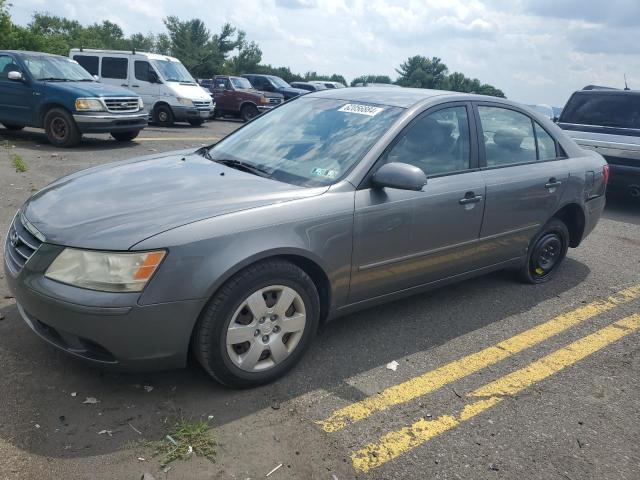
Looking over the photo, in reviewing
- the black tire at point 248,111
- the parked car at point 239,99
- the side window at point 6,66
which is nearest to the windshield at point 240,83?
the parked car at point 239,99

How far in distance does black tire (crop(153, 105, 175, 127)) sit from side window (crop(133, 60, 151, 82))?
0.82m

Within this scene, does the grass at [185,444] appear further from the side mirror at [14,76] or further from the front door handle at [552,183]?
the side mirror at [14,76]

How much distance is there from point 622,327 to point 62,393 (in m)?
3.77

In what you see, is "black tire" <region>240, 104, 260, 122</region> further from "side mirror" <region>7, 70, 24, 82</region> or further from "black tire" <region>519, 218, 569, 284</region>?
"black tire" <region>519, 218, 569, 284</region>

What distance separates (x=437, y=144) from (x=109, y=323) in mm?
2402

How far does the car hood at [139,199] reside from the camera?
8.87ft

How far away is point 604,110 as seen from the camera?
28.9 ft

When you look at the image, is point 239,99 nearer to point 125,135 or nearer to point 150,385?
point 125,135

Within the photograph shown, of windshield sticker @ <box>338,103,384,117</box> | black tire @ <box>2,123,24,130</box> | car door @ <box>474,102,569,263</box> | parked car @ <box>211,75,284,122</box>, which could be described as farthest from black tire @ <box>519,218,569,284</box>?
parked car @ <box>211,75,284,122</box>

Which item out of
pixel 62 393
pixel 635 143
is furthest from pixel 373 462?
pixel 635 143

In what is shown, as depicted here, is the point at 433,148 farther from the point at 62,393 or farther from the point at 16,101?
the point at 16,101

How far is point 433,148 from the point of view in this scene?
381 centimetres

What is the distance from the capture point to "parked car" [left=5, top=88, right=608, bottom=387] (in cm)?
264

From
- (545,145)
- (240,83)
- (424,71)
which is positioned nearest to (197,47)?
(424,71)
